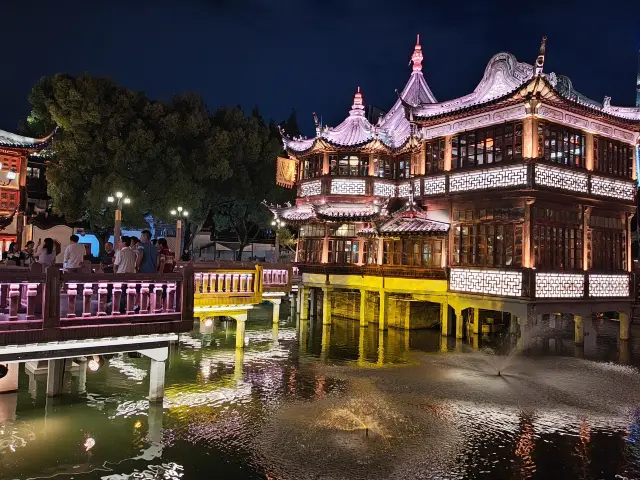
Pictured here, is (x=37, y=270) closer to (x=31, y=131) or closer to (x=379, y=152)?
(x=379, y=152)

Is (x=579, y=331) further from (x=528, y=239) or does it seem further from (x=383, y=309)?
(x=383, y=309)

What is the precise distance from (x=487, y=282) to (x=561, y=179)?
4.75 metres

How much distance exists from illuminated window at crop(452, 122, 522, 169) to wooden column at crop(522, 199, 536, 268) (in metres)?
1.98

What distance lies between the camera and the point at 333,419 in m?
12.1

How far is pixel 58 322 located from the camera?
10227mm

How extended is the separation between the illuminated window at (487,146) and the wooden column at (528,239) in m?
1.98

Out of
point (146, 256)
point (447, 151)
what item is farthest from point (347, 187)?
point (146, 256)

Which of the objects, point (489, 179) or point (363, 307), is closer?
point (489, 179)

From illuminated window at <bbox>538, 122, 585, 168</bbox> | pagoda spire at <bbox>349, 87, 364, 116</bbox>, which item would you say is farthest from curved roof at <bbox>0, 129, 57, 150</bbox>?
illuminated window at <bbox>538, 122, 585, 168</bbox>

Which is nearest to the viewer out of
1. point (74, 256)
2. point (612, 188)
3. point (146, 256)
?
point (146, 256)

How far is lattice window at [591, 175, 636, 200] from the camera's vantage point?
22156 millimetres

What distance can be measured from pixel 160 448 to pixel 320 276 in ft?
60.7

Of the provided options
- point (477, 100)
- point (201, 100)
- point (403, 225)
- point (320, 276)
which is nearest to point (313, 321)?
point (320, 276)

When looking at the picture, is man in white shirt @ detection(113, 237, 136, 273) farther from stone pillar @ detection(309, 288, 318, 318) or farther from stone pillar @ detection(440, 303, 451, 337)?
stone pillar @ detection(309, 288, 318, 318)
